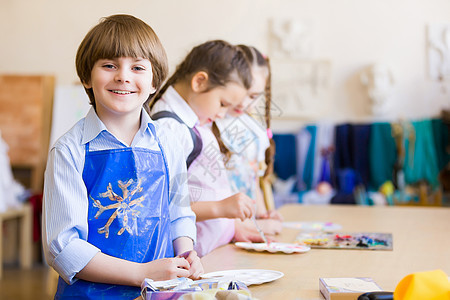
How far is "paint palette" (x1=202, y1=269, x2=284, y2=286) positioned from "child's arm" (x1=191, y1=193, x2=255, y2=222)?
0.65 ft

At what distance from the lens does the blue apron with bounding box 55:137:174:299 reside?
106 cm

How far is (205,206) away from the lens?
4.58 feet

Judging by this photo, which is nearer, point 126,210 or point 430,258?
point 126,210

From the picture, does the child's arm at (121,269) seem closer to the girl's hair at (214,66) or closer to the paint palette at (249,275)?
the paint palette at (249,275)

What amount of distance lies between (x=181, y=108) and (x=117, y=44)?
515 millimetres

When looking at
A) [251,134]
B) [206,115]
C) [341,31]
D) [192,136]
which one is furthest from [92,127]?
[341,31]

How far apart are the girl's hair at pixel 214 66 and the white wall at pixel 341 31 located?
275 centimetres

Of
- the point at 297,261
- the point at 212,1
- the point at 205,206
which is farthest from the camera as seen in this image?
the point at 212,1

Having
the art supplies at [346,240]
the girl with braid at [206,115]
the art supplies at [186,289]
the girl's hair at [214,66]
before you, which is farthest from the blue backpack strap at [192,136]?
the art supplies at [186,289]

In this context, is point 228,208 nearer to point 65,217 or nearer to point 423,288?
point 65,217

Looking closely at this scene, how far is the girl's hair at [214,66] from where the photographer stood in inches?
66.2

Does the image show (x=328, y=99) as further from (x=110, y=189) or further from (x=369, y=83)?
(x=110, y=189)

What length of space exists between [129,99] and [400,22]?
3975 mm

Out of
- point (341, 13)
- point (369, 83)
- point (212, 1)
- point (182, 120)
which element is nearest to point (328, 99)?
point (369, 83)
